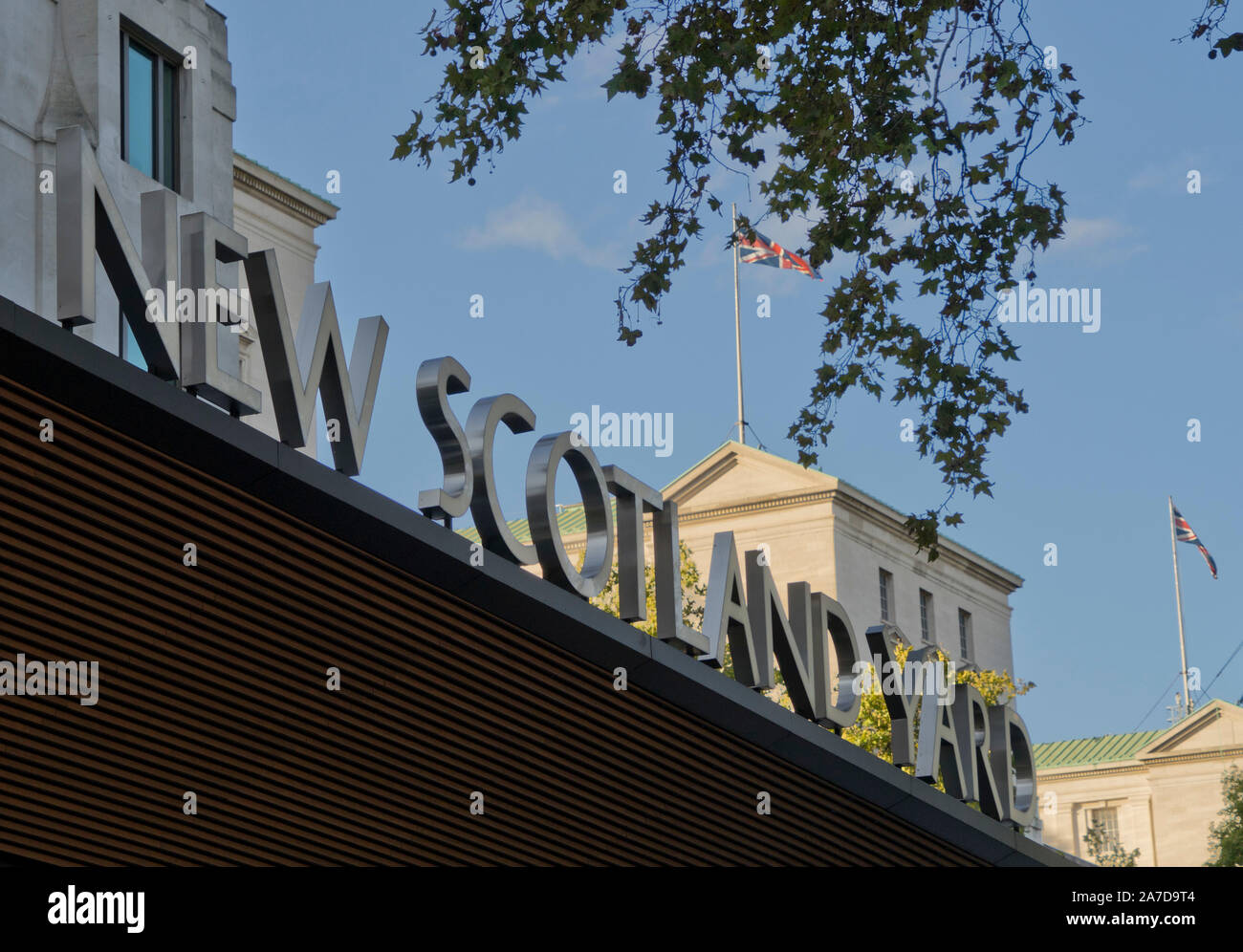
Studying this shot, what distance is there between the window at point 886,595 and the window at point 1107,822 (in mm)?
23930

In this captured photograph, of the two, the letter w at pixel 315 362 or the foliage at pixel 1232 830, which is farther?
the foliage at pixel 1232 830

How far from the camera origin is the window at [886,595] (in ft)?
186

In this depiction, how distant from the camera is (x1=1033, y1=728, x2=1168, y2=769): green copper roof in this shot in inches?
3086

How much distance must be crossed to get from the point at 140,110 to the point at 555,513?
20630 mm

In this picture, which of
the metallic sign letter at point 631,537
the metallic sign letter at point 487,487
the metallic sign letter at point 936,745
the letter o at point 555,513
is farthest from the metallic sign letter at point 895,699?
the metallic sign letter at point 487,487

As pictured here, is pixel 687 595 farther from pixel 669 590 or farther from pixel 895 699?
pixel 669 590

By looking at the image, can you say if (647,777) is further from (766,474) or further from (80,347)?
(766,474)

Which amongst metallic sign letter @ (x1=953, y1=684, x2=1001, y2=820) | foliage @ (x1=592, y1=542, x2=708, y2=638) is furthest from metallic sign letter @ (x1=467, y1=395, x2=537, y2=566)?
foliage @ (x1=592, y1=542, x2=708, y2=638)

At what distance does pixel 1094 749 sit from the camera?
8012 cm

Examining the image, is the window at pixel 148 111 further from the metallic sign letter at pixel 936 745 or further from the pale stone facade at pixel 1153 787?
the pale stone facade at pixel 1153 787

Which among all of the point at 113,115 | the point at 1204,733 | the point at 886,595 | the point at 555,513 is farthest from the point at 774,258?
the point at 555,513

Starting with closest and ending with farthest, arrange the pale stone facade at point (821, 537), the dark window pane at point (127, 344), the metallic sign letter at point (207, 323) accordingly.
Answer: the metallic sign letter at point (207, 323) < the dark window pane at point (127, 344) < the pale stone facade at point (821, 537)

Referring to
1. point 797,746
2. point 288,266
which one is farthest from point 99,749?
point 288,266

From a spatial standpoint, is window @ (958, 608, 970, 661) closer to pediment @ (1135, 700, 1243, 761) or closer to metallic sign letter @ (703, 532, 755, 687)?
pediment @ (1135, 700, 1243, 761)
